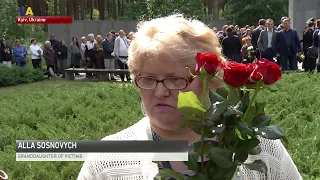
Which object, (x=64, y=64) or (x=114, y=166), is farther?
(x=64, y=64)

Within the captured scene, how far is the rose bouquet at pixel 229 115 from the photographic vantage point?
1.03 meters

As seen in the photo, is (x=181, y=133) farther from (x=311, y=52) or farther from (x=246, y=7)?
(x=246, y=7)

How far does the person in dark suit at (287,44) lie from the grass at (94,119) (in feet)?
11.7

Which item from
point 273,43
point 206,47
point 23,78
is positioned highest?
point 206,47

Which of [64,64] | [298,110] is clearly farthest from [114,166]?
[64,64]

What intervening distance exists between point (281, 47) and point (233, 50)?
3.60ft

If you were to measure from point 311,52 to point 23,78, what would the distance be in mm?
7464

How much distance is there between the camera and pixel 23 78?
13.8 m

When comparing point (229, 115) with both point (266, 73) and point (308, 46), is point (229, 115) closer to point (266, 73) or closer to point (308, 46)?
point (266, 73)

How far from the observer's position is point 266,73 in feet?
3.40

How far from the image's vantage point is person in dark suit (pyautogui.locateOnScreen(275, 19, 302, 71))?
11.6 m

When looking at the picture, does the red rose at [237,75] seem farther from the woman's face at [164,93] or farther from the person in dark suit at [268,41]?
the person in dark suit at [268,41]

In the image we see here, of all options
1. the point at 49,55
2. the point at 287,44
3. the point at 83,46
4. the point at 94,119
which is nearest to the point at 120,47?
the point at 83,46

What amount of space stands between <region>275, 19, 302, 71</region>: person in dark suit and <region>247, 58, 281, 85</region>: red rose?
35.2 ft
